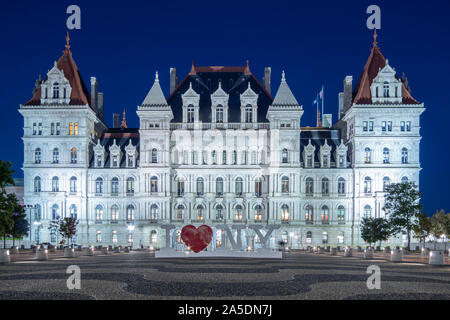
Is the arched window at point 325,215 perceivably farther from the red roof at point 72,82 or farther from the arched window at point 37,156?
the arched window at point 37,156

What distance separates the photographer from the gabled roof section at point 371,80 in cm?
7006

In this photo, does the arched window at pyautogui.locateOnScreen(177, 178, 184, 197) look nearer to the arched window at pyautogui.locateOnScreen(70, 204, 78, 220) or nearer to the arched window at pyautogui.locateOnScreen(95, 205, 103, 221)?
the arched window at pyautogui.locateOnScreen(95, 205, 103, 221)

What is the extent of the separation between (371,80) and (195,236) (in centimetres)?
4542

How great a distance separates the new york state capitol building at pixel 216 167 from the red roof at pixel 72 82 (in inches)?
8.5

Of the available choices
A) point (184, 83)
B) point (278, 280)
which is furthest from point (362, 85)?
point (278, 280)

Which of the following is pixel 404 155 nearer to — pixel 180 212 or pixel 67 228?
pixel 180 212

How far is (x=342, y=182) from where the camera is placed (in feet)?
235

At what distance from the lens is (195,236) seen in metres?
37.9

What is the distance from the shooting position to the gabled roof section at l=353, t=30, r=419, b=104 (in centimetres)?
7006

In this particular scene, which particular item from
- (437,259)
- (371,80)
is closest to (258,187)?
(371,80)

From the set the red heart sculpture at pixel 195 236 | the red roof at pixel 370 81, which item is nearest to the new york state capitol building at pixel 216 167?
the red roof at pixel 370 81

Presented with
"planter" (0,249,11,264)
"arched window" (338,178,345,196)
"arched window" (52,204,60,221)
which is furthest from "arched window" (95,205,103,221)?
"planter" (0,249,11,264)

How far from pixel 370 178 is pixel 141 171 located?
1327 inches
